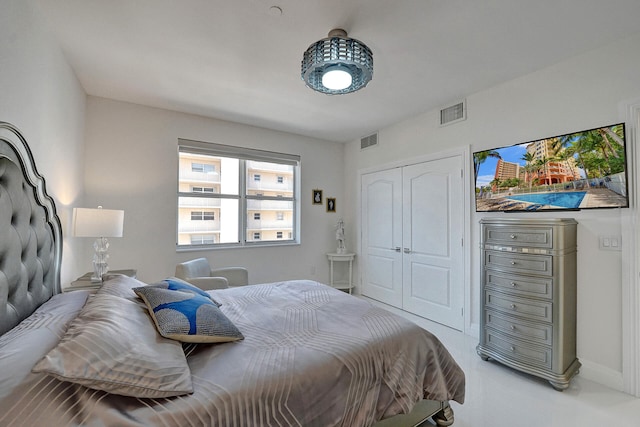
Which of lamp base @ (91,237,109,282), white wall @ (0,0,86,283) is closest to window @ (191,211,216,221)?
white wall @ (0,0,86,283)

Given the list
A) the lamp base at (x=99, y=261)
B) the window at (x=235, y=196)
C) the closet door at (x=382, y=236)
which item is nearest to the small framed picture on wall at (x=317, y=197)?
the window at (x=235, y=196)

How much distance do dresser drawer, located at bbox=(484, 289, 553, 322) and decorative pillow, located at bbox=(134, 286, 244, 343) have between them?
7.28ft

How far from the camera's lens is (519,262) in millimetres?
2348

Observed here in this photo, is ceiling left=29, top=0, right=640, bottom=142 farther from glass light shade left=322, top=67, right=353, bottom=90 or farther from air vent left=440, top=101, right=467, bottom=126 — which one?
glass light shade left=322, top=67, right=353, bottom=90

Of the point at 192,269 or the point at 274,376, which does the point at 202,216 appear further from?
the point at 274,376

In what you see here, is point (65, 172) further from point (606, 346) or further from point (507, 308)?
point (606, 346)

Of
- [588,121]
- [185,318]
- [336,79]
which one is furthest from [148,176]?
[588,121]

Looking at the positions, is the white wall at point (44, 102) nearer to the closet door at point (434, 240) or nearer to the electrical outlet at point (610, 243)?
the closet door at point (434, 240)

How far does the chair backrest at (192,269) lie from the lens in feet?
9.27

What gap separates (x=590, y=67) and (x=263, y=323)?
3.18 meters

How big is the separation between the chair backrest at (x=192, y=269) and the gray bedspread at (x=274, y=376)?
1.12 metres

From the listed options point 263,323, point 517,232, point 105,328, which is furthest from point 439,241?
point 105,328

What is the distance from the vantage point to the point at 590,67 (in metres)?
2.30

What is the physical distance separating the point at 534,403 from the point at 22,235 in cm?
331
